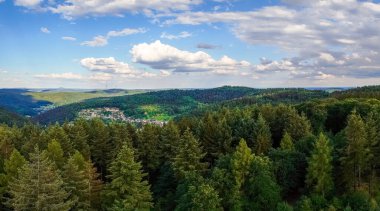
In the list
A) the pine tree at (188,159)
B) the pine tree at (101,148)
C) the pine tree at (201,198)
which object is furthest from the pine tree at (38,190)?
the pine tree at (101,148)

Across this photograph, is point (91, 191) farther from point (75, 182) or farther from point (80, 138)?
point (80, 138)

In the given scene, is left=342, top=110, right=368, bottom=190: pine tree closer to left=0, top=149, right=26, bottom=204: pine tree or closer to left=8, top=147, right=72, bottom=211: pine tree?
left=8, top=147, right=72, bottom=211: pine tree

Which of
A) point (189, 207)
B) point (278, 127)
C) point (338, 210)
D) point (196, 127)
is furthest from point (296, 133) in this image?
point (189, 207)

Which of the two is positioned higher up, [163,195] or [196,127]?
[196,127]

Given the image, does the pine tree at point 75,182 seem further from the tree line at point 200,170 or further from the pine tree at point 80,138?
the pine tree at point 80,138

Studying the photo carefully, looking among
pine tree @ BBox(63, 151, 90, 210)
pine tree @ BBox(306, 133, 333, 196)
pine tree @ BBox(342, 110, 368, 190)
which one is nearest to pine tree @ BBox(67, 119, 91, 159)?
pine tree @ BBox(63, 151, 90, 210)

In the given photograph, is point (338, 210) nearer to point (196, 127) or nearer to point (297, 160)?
point (297, 160)
